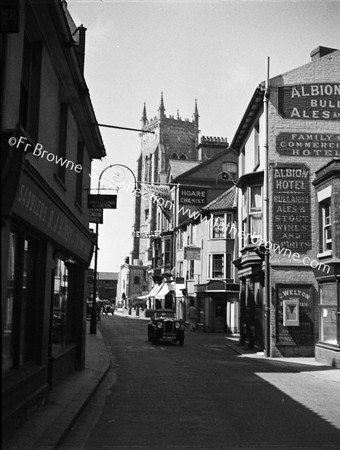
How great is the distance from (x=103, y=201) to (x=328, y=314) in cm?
929

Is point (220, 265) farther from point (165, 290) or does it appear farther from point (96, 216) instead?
point (96, 216)

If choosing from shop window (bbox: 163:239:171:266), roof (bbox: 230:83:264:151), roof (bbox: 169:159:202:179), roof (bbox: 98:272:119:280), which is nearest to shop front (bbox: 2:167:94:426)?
roof (bbox: 230:83:264:151)

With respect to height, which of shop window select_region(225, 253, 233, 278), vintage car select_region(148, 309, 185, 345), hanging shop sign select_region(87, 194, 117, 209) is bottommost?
vintage car select_region(148, 309, 185, 345)

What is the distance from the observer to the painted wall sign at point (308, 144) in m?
22.5

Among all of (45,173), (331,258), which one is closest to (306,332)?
(331,258)

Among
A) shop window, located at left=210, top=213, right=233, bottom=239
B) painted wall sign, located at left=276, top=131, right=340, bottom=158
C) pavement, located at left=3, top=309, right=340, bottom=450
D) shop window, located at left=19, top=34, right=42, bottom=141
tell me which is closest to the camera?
pavement, located at left=3, top=309, right=340, bottom=450

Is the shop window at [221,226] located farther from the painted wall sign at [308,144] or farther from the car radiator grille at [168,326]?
the painted wall sign at [308,144]

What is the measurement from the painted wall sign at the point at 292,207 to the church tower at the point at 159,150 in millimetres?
72638

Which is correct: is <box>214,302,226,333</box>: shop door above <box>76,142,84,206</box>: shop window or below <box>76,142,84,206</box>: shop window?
below

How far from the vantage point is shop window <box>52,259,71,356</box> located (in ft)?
38.4

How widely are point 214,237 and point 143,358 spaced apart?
19623 mm

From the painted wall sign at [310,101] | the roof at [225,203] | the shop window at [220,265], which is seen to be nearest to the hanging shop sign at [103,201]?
the painted wall sign at [310,101]

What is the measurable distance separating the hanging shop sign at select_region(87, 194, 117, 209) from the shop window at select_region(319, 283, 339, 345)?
848cm

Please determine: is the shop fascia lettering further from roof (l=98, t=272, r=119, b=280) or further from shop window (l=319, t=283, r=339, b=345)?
roof (l=98, t=272, r=119, b=280)
